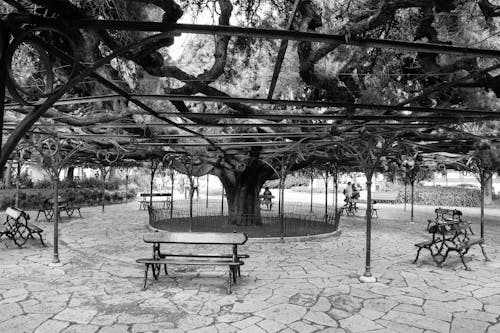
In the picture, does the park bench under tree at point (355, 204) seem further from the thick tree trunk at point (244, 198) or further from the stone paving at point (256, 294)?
the stone paving at point (256, 294)

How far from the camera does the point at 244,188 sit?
14641 mm

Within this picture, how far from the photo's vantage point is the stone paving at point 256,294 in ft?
16.2

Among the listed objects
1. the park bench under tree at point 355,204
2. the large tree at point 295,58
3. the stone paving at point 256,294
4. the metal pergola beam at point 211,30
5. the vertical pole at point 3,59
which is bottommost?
the stone paving at point 256,294

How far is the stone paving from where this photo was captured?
494 centimetres

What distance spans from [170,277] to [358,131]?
4.43 m

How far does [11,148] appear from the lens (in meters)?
1.84

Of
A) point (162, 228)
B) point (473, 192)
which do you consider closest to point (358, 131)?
point (162, 228)

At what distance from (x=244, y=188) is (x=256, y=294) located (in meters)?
8.53

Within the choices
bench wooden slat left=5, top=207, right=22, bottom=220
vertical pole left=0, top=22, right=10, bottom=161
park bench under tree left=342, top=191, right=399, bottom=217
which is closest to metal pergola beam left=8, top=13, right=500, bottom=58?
vertical pole left=0, top=22, right=10, bottom=161

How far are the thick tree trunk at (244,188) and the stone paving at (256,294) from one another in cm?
457

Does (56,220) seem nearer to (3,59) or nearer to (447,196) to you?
(3,59)

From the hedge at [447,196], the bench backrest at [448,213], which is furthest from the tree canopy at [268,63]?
the hedge at [447,196]

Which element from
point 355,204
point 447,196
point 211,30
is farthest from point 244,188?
point 447,196

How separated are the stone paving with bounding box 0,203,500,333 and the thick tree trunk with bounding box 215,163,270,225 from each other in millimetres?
4572
